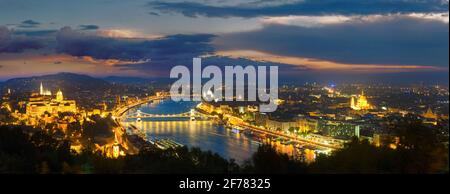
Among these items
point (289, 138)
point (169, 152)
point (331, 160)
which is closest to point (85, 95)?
point (289, 138)

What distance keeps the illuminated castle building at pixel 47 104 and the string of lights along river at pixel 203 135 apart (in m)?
2.16

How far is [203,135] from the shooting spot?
1351 cm

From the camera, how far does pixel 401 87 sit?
8578 mm

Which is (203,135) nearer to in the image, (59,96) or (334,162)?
(59,96)

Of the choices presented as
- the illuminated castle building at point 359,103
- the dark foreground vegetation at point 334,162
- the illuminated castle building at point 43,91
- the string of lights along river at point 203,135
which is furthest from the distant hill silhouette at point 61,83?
the dark foreground vegetation at point 334,162

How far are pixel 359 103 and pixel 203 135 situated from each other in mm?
4241

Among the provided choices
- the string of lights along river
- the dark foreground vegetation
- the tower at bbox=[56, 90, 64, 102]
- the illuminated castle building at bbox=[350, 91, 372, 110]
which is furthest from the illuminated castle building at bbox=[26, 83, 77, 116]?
the dark foreground vegetation

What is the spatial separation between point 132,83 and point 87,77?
346cm

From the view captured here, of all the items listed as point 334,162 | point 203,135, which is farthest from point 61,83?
point 334,162

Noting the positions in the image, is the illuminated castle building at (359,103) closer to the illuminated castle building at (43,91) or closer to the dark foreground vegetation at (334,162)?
the dark foreground vegetation at (334,162)

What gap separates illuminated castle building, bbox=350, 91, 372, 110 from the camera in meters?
12.5

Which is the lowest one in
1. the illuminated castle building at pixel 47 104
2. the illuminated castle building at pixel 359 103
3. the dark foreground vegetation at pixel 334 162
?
the illuminated castle building at pixel 47 104

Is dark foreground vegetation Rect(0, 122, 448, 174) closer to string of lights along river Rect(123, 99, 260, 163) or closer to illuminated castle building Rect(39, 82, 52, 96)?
string of lights along river Rect(123, 99, 260, 163)

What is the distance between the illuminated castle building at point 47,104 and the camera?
16.7m
